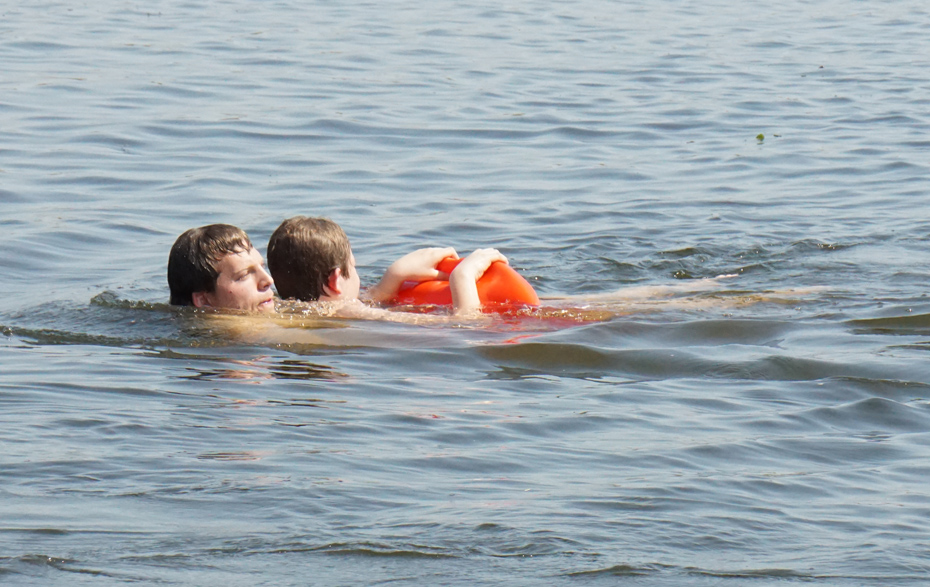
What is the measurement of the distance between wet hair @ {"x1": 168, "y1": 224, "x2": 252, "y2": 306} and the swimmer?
0.94 feet

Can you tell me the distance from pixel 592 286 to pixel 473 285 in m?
2.07

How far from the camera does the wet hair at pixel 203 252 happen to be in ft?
23.4

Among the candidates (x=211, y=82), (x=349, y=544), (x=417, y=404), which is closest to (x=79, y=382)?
(x=417, y=404)

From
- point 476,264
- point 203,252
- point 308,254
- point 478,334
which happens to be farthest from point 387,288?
point 203,252

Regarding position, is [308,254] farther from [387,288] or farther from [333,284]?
[387,288]

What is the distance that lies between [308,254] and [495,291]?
1.02 metres

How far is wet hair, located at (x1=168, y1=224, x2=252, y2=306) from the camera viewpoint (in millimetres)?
7137

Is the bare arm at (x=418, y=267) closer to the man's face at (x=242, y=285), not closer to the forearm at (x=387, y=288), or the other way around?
the forearm at (x=387, y=288)

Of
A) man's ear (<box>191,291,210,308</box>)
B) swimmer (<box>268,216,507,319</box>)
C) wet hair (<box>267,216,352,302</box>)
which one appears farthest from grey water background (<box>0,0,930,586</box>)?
wet hair (<box>267,216,352,302</box>)

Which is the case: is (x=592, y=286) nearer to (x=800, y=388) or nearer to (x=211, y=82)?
(x=800, y=388)

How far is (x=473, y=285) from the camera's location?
7211mm

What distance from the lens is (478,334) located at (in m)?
7.04

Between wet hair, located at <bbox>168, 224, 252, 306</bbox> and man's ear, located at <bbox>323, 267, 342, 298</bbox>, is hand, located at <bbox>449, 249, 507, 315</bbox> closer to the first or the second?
man's ear, located at <bbox>323, 267, 342, 298</bbox>

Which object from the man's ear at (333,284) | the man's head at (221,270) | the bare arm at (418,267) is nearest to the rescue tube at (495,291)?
the bare arm at (418,267)
